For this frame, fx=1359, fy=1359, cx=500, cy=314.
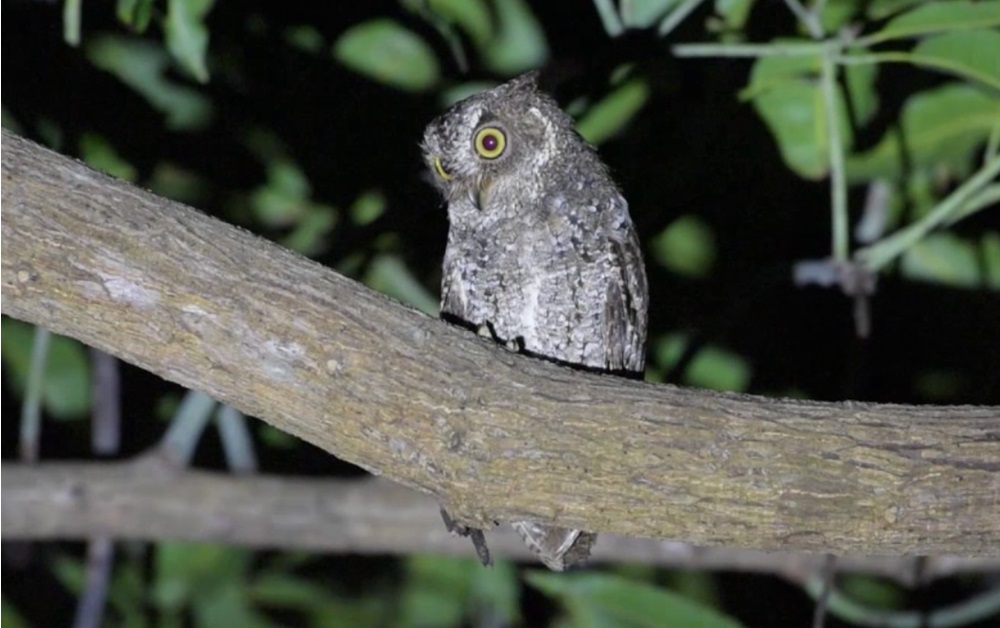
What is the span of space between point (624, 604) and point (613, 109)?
1.19 metres

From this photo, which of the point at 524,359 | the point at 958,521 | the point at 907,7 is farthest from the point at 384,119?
the point at 958,521

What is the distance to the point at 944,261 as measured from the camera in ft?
12.1

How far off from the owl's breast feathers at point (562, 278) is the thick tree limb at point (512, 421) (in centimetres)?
93

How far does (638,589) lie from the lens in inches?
123

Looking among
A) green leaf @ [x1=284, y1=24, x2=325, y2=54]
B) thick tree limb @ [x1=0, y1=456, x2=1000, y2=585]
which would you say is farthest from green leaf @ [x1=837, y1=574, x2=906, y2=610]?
green leaf @ [x1=284, y1=24, x2=325, y2=54]

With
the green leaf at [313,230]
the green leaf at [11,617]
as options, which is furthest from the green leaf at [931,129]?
the green leaf at [11,617]

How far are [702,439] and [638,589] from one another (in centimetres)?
126

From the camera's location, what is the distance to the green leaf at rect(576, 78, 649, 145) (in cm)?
332

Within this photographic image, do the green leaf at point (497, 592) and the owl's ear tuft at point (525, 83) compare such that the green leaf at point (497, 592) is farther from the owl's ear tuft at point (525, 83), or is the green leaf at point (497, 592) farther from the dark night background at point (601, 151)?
the owl's ear tuft at point (525, 83)

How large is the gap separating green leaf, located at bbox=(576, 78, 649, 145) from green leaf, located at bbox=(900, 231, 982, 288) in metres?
0.93

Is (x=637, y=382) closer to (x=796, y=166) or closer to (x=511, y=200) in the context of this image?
(x=511, y=200)

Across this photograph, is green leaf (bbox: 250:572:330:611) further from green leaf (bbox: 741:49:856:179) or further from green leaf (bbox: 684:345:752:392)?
green leaf (bbox: 741:49:856:179)

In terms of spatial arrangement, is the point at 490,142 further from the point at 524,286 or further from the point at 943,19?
the point at 943,19

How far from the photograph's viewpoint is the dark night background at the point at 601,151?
137 inches
